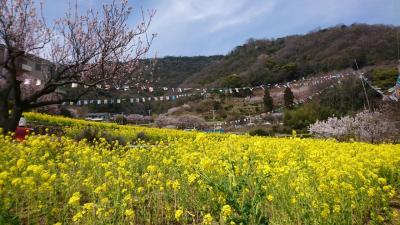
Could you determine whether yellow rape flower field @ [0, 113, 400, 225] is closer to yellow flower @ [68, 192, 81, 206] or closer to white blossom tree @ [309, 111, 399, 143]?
yellow flower @ [68, 192, 81, 206]

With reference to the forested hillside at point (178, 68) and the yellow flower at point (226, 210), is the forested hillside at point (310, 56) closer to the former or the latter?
the forested hillside at point (178, 68)

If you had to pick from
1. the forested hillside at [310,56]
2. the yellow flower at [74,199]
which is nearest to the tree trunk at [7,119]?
the yellow flower at [74,199]

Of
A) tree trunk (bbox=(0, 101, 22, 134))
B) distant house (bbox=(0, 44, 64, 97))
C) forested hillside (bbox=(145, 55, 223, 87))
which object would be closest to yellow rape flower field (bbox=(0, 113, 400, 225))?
tree trunk (bbox=(0, 101, 22, 134))

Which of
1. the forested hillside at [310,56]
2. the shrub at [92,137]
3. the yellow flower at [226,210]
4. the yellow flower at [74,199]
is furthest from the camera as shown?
the forested hillside at [310,56]

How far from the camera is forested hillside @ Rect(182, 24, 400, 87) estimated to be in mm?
54594

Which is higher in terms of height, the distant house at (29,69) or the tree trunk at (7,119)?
the distant house at (29,69)

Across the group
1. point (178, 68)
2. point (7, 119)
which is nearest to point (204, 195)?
point (7, 119)

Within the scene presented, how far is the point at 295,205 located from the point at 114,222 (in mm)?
1968

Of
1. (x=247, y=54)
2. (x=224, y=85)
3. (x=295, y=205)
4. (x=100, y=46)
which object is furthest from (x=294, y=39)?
(x=295, y=205)

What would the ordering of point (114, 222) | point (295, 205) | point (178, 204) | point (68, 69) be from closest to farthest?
point (114, 222) < point (295, 205) < point (178, 204) < point (68, 69)

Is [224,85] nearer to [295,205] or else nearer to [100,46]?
[100,46]

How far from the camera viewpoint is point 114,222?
3680 mm

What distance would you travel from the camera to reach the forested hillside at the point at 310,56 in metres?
54.6

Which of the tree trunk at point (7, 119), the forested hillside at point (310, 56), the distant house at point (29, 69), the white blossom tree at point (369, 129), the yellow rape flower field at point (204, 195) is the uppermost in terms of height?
the forested hillside at point (310, 56)
